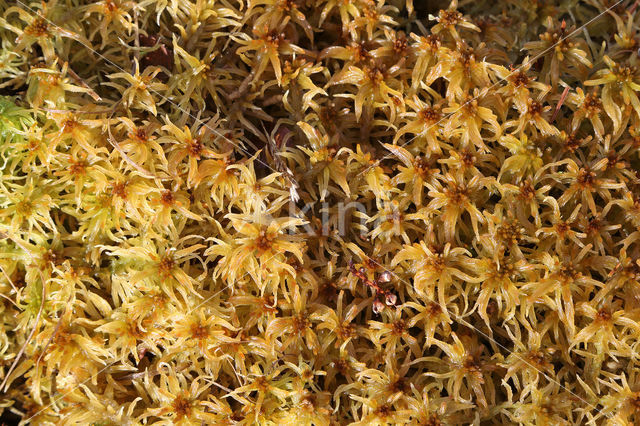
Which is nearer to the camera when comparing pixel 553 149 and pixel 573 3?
pixel 553 149

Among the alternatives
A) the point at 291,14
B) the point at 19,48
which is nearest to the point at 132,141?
the point at 19,48

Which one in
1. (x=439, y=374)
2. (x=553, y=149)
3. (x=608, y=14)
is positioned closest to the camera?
(x=439, y=374)

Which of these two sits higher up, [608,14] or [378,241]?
[608,14]

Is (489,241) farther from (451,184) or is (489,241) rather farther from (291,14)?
(291,14)

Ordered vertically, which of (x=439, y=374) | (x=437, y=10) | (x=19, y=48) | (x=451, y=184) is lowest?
(x=439, y=374)

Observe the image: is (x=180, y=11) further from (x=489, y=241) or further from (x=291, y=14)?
(x=489, y=241)

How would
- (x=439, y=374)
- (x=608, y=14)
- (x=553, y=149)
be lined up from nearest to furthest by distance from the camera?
(x=439, y=374)
(x=553, y=149)
(x=608, y=14)
